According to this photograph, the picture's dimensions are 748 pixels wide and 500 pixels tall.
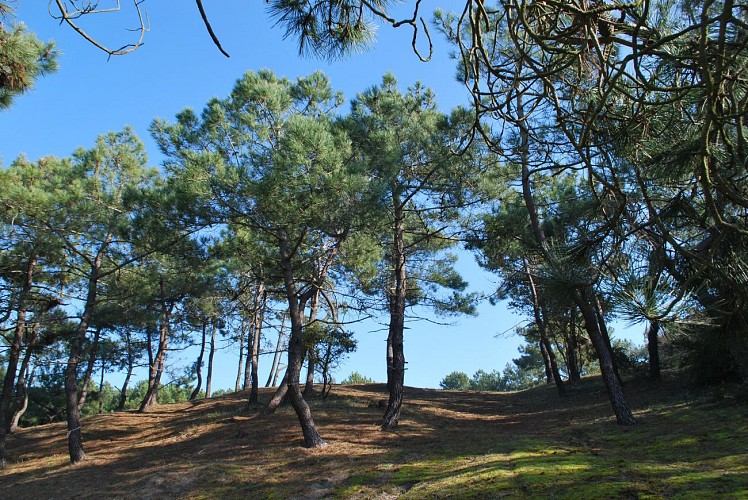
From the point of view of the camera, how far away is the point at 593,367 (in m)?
32.2

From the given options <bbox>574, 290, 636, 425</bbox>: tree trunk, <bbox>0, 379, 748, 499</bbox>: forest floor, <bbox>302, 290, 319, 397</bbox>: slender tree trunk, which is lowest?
<bbox>0, 379, 748, 499</bbox>: forest floor

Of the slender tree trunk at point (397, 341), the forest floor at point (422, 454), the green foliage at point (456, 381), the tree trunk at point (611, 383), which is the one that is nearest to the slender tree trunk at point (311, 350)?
the forest floor at point (422, 454)

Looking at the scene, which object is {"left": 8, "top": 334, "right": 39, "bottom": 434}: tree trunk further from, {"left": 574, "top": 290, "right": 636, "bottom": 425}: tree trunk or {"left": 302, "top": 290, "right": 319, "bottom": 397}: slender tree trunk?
{"left": 574, "top": 290, "right": 636, "bottom": 425}: tree trunk

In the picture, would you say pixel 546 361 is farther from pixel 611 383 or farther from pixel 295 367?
pixel 295 367

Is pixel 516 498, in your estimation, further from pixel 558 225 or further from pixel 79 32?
pixel 558 225

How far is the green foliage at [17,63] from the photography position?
4375mm

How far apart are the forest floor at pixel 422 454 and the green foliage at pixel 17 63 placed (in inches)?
202

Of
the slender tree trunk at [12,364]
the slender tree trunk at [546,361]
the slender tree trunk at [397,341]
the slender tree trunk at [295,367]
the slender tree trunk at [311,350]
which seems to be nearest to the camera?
the slender tree trunk at [295,367]

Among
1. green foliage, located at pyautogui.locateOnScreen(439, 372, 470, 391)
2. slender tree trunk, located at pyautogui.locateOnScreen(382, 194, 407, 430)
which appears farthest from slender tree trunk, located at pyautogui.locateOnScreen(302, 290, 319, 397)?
green foliage, located at pyautogui.locateOnScreen(439, 372, 470, 391)

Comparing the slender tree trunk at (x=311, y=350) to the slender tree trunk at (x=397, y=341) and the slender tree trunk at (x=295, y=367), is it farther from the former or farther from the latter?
the slender tree trunk at (x=397, y=341)

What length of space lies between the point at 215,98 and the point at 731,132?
8.55m

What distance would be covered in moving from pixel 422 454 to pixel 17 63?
6.75 m

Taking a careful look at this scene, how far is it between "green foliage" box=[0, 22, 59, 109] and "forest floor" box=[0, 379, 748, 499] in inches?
202

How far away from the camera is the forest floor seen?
461 cm
